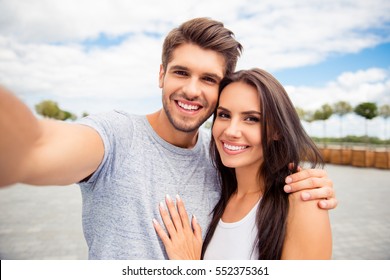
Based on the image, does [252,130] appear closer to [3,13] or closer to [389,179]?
[3,13]

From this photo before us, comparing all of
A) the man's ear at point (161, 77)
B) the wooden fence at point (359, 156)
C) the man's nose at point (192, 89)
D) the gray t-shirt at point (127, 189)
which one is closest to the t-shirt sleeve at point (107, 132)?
the gray t-shirt at point (127, 189)

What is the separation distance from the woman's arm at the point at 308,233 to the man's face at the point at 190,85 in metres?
0.44

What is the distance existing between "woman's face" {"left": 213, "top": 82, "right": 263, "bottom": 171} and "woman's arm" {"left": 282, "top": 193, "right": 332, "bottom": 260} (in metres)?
0.24

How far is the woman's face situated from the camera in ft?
3.64

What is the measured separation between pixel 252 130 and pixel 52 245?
7.52ft

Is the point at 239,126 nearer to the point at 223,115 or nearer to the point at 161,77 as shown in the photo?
the point at 223,115

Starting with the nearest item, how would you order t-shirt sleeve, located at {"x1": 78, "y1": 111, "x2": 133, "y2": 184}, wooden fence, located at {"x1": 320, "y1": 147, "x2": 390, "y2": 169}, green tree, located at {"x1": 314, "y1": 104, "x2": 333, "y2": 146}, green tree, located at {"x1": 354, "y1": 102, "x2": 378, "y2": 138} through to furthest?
t-shirt sleeve, located at {"x1": 78, "y1": 111, "x2": 133, "y2": 184} < green tree, located at {"x1": 354, "y1": 102, "x2": 378, "y2": 138} < wooden fence, located at {"x1": 320, "y1": 147, "x2": 390, "y2": 169} < green tree, located at {"x1": 314, "y1": 104, "x2": 333, "y2": 146}

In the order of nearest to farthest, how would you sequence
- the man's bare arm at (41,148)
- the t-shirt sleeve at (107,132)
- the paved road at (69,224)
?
the man's bare arm at (41,148) < the t-shirt sleeve at (107,132) < the paved road at (69,224)

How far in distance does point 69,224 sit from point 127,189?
274 cm

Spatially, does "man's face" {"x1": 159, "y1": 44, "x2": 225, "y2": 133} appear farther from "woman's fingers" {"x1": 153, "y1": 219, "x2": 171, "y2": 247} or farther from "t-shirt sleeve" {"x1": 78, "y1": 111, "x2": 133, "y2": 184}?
"woman's fingers" {"x1": 153, "y1": 219, "x2": 171, "y2": 247}

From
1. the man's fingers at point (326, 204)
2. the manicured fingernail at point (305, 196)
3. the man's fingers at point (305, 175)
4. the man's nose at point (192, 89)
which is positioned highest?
the man's nose at point (192, 89)

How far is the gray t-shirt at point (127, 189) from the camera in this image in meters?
0.92

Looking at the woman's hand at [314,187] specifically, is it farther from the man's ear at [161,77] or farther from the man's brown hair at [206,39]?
the man's ear at [161,77]

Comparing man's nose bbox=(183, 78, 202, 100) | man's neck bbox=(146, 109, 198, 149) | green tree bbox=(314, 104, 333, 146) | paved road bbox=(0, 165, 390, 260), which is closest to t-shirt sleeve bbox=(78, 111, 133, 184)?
man's neck bbox=(146, 109, 198, 149)
